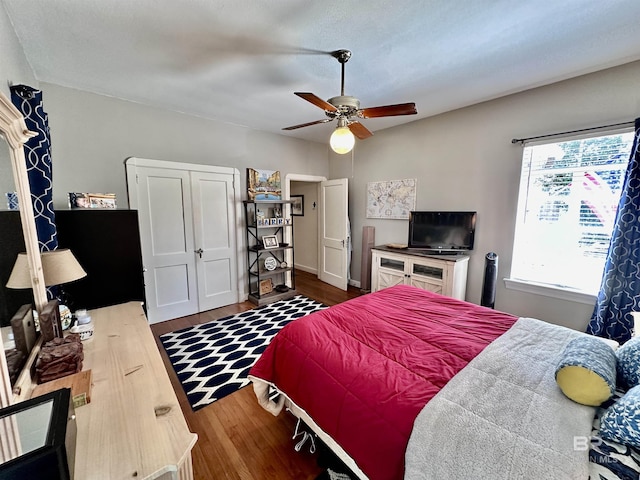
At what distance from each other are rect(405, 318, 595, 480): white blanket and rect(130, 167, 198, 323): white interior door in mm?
3329

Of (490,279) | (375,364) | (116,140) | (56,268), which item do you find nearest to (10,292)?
(56,268)

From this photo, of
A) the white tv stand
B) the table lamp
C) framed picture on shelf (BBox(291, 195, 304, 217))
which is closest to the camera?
the table lamp

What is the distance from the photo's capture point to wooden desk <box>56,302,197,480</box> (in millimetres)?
764

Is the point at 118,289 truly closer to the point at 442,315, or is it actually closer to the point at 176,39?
the point at 176,39

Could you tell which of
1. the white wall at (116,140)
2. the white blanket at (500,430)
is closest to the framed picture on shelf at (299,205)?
the white wall at (116,140)

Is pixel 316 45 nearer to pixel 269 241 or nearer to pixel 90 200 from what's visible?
pixel 90 200

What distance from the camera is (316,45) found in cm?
192

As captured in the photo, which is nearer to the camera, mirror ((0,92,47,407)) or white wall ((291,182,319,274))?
mirror ((0,92,47,407))

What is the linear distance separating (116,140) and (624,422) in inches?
168

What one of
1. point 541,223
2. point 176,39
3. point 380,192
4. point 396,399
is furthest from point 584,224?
point 176,39

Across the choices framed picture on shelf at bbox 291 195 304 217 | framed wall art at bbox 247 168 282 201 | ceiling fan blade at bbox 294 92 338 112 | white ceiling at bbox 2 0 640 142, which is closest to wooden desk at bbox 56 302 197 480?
ceiling fan blade at bbox 294 92 338 112

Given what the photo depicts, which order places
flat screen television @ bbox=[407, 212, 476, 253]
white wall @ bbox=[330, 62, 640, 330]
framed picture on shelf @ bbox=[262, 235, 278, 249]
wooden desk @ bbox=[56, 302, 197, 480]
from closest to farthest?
1. wooden desk @ bbox=[56, 302, 197, 480]
2. white wall @ bbox=[330, 62, 640, 330]
3. flat screen television @ bbox=[407, 212, 476, 253]
4. framed picture on shelf @ bbox=[262, 235, 278, 249]

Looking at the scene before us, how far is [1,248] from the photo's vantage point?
1018mm

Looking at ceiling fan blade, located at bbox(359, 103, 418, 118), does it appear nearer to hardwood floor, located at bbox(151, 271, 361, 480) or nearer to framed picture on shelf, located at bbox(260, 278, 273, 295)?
hardwood floor, located at bbox(151, 271, 361, 480)
